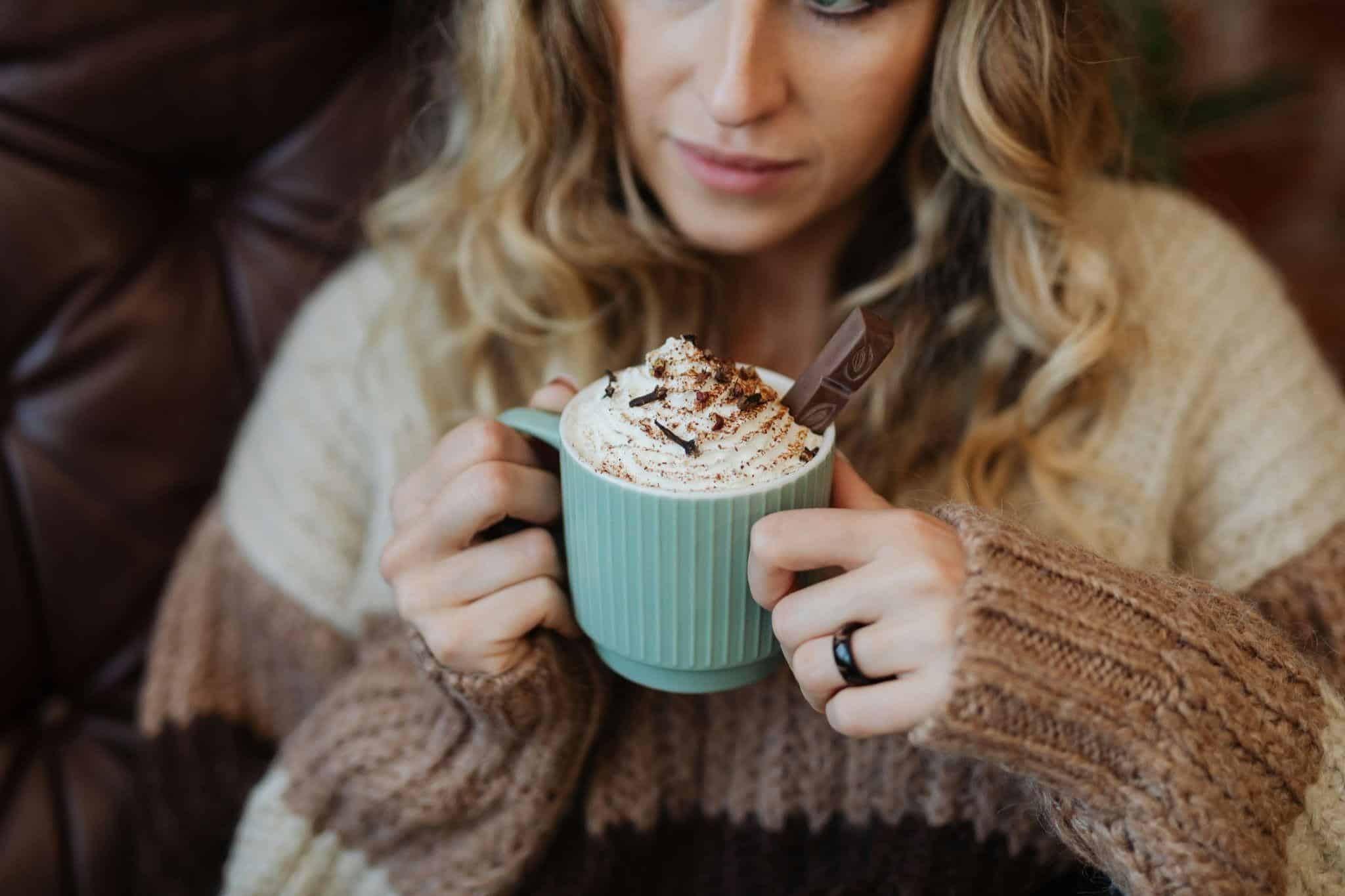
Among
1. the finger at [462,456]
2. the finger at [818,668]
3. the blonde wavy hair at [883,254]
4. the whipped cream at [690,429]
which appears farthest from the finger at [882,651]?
the blonde wavy hair at [883,254]

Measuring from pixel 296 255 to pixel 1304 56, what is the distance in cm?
186

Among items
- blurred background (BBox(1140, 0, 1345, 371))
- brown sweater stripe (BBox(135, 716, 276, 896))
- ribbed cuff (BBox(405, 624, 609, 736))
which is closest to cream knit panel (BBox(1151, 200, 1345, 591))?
ribbed cuff (BBox(405, 624, 609, 736))

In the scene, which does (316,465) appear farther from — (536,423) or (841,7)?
(841,7)

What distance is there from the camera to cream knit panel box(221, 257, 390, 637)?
3.22ft

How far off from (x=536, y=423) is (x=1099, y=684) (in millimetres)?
353

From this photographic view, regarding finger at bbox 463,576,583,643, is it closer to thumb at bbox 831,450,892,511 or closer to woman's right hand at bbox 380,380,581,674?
woman's right hand at bbox 380,380,581,674

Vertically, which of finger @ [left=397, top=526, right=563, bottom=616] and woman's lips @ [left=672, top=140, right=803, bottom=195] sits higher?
woman's lips @ [left=672, top=140, right=803, bottom=195]

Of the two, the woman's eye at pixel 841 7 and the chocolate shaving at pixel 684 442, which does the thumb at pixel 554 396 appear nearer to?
the chocolate shaving at pixel 684 442

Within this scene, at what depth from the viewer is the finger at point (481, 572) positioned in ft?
2.28

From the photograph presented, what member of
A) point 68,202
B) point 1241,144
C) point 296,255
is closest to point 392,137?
point 296,255

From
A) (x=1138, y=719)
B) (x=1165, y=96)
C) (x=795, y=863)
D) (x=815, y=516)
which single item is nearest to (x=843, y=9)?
(x=815, y=516)

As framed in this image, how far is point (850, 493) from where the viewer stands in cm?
67

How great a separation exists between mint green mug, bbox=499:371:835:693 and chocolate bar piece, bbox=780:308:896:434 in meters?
0.02

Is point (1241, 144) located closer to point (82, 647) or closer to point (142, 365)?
point (142, 365)
